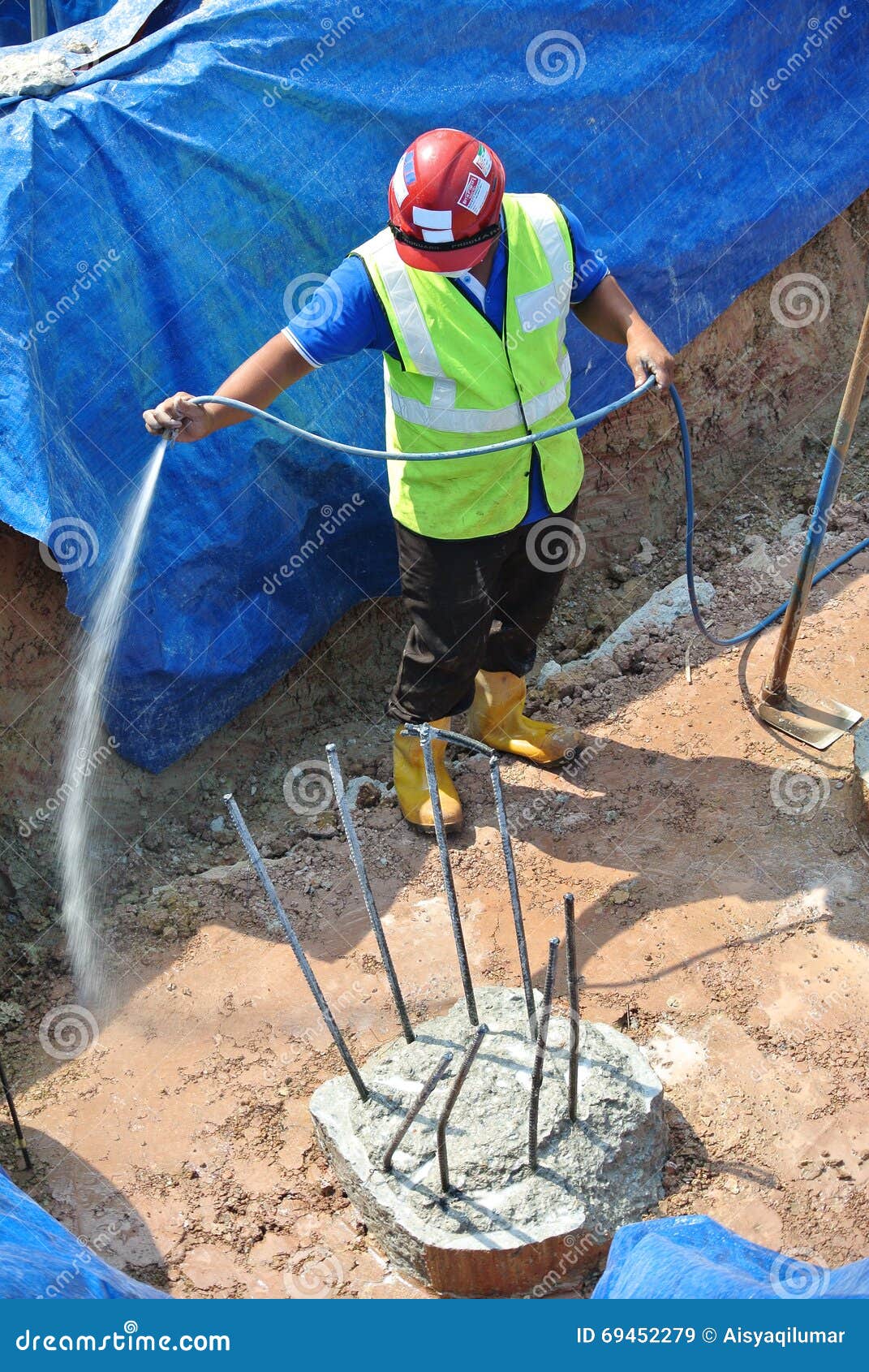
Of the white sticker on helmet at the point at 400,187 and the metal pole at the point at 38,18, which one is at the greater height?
the metal pole at the point at 38,18

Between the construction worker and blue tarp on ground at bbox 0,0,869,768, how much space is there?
0.63 meters

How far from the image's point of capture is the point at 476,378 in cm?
347

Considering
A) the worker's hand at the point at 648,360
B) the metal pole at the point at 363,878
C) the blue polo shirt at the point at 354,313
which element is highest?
the blue polo shirt at the point at 354,313

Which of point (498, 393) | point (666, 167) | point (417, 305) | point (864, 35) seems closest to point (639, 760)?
point (498, 393)

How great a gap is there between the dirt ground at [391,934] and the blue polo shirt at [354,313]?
135 centimetres

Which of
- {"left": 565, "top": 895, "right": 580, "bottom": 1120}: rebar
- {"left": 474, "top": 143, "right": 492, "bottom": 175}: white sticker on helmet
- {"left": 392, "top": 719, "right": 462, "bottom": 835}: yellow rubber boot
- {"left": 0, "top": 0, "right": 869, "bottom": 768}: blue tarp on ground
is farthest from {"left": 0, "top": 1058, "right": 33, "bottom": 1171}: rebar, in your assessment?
{"left": 474, "top": 143, "right": 492, "bottom": 175}: white sticker on helmet

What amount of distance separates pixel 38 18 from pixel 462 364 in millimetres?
3420

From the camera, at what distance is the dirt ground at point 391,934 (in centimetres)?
322

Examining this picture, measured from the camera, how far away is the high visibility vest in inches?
134

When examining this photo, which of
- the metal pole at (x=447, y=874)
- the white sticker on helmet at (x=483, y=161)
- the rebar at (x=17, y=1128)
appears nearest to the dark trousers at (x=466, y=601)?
the metal pole at (x=447, y=874)

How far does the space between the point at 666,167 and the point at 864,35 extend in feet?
4.40

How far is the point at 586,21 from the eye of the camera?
468cm

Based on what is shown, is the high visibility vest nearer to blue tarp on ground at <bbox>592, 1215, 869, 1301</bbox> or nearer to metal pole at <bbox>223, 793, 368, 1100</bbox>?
metal pole at <bbox>223, 793, 368, 1100</bbox>

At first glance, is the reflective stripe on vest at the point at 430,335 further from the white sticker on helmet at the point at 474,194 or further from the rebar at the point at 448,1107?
the rebar at the point at 448,1107
